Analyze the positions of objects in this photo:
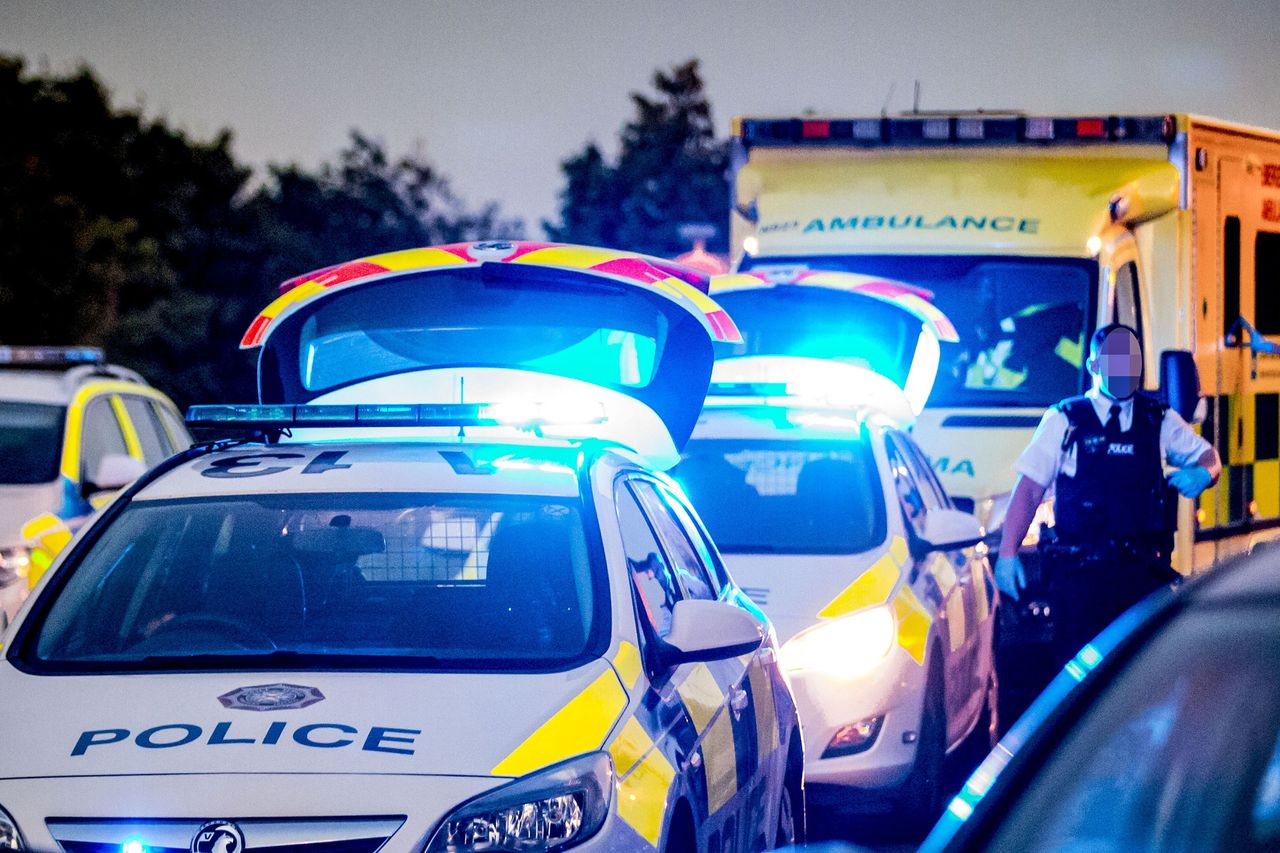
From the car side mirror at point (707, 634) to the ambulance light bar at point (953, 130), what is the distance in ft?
24.0

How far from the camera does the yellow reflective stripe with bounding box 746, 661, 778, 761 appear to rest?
5.64 metres

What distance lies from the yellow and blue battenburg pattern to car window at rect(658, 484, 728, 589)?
0.63 metres

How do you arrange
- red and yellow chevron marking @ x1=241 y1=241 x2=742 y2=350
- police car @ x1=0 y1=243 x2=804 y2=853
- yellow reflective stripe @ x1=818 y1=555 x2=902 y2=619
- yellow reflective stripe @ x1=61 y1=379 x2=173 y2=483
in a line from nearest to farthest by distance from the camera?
1. police car @ x1=0 y1=243 x2=804 y2=853
2. red and yellow chevron marking @ x1=241 y1=241 x2=742 y2=350
3. yellow reflective stripe @ x1=818 y1=555 x2=902 y2=619
4. yellow reflective stripe @ x1=61 y1=379 x2=173 y2=483

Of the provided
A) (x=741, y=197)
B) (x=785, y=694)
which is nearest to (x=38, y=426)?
(x=741, y=197)

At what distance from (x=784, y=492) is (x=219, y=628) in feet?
12.6

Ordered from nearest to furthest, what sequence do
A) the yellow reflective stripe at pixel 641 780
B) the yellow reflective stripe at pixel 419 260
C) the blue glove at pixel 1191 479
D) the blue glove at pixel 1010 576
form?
the yellow reflective stripe at pixel 641 780
the yellow reflective stripe at pixel 419 260
the blue glove at pixel 1191 479
the blue glove at pixel 1010 576

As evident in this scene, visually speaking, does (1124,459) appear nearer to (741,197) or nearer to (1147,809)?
(741,197)

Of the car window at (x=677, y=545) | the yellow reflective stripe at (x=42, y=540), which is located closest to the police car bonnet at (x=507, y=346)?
the car window at (x=677, y=545)

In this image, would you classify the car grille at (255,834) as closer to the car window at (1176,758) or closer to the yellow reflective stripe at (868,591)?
the car window at (1176,758)

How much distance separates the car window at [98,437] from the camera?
35.3 ft

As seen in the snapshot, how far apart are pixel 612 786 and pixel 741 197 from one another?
8252 mm

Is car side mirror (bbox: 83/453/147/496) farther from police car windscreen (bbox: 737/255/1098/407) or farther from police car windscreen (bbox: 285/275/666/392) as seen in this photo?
police car windscreen (bbox: 737/255/1098/407)

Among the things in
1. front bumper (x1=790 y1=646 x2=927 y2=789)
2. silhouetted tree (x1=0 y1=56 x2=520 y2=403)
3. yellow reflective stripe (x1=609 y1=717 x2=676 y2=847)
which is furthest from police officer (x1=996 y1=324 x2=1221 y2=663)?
silhouetted tree (x1=0 y1=56 x2=520 y2=403)

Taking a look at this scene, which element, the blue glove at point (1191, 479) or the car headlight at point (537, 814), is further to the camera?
the blue glove at point (1191, 479)
